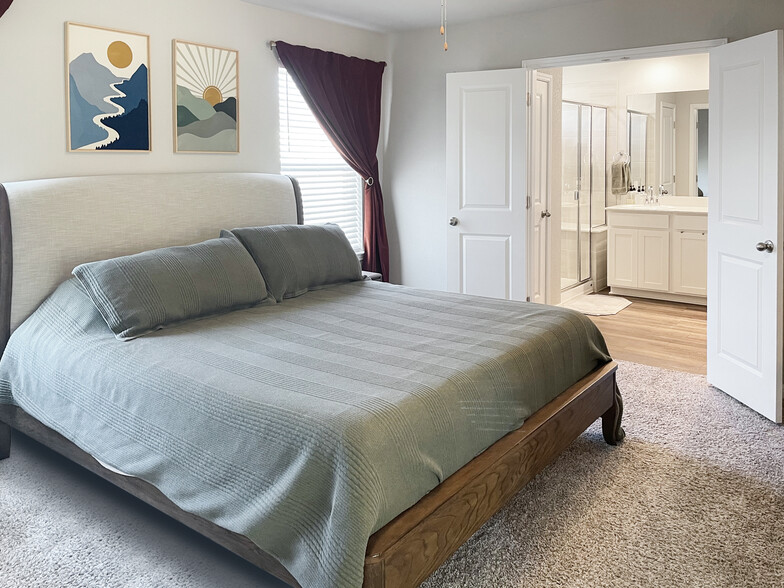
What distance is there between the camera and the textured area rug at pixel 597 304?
6102 mm

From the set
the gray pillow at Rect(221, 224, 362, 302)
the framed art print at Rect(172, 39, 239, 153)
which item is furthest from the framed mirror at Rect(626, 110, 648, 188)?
the framed art print at Rect(172, 39, 239, 153)

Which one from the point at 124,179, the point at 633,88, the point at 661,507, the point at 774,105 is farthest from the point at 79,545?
the point at 633,88

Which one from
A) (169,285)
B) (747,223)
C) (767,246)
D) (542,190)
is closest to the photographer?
(169,285)

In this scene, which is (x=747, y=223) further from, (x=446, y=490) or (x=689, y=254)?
(x=689, y=254)

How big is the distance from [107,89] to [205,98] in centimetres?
65

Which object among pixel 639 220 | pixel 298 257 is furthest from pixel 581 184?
pixel 298 257

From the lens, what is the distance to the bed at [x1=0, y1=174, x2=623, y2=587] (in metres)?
1.88

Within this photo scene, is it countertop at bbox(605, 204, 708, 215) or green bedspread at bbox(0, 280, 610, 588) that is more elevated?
countertop at bbox(605, 204, 708, 215)

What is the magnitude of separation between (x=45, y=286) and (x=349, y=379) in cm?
185

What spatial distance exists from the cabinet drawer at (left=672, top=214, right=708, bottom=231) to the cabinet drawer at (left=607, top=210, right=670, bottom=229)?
7 centimetres

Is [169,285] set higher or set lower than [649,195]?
lower

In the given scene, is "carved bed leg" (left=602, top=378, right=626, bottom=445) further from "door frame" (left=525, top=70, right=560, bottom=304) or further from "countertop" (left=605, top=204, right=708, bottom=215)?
"countertop" (left=605, top=204, right=708, bottom=215)

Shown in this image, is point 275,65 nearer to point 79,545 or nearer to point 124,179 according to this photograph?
point 124,179

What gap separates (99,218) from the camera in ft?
11.4
